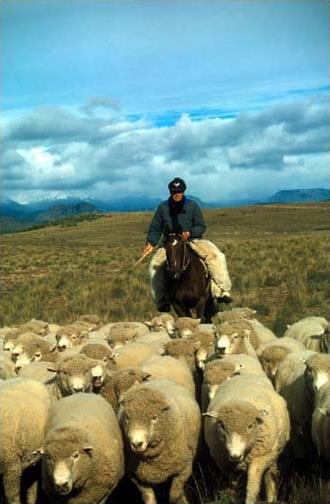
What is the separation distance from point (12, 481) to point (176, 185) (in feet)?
27.1

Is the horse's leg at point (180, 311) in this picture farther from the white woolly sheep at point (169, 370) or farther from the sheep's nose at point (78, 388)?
the sheep's nose at point (78, 388)

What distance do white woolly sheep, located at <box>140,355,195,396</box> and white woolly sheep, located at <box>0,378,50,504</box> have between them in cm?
148

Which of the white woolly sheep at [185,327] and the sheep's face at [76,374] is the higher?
the sheep's face at [76,374]

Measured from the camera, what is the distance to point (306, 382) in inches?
324

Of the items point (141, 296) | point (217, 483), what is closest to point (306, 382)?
point (217, 483)

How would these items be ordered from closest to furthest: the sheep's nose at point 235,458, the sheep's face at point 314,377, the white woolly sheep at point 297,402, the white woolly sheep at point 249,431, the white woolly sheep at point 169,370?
1. the sheep's nose at point 235,458
2. the white woolly sheep at point 249,431
3. the sheep's face at point 314,377
4. the white woolly sheep at point 297,402
5. the white woolly sheep at point 169,370

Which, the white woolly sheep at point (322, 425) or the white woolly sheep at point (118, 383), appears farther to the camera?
the white woolly sheep at point (118, 383)

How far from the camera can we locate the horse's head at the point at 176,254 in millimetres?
14352

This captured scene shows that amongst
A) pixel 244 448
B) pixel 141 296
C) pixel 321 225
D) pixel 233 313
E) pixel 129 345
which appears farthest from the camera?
pixel 321 225

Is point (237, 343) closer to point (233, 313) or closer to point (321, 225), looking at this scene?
point (233, 313)

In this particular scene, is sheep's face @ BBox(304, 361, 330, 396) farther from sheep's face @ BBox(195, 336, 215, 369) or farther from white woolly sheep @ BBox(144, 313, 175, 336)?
white woolly sheep @ BBox(144, 313, 175, 336)

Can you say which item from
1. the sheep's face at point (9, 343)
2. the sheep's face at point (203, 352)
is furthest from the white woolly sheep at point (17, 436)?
the sheep's face at point (9, 343)

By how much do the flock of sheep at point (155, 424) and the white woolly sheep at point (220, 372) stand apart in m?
0.01

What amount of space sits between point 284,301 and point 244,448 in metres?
15.5
